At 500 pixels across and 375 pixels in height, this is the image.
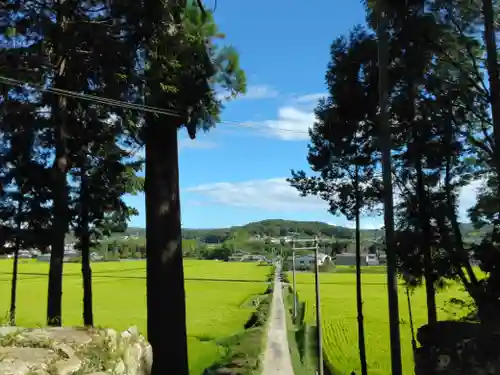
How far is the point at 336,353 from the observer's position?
28844 millimetres

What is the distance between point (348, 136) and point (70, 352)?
15686 mm

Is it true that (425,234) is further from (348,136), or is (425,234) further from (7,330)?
(7,330)

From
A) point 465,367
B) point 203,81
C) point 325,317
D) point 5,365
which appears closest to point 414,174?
point 465,367

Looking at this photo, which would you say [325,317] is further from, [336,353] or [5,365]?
[5,365]

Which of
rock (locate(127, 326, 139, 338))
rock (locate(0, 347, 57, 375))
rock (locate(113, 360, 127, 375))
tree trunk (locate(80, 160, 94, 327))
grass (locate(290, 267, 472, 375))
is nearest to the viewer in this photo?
rock (locate(0, 347, 57, 375))

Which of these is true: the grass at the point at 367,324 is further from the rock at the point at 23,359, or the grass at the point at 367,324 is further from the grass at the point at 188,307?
the rock at the point at 23,359

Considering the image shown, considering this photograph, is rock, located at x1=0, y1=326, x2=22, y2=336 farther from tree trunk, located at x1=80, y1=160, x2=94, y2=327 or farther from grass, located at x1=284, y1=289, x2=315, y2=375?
grass, located at x1=284, y1=289, x2=315, y2=375

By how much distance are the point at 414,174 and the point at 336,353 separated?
16.6 meters

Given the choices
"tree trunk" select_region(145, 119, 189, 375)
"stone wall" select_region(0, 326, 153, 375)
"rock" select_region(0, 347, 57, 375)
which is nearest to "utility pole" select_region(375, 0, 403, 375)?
"tree trunk" select_region(145, 119, 189, 375)

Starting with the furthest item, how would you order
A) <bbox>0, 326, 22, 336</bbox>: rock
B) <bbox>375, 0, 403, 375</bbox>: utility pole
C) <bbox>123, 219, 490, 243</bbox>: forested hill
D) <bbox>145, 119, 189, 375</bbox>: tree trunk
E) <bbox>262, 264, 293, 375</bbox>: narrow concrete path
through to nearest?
<bbox>262, 264, 293, 375</bbox>: narrow concrete path, <bbox>123, 219, 490, 243</bbox>: forested hill, <bbox>375, 0, 403, 375</bbox>: utility pole, <bbox>145, 119, 189, 375</bbox>: tree trunk, <bbox>0, 326, 22, 336</bbox>: rock

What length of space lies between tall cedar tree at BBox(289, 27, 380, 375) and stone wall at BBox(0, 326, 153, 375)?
Answer: 40.7 feet

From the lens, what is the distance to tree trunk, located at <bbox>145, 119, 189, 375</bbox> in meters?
7.30

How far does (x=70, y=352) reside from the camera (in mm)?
4047

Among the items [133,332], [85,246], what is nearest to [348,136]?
[85,246]
